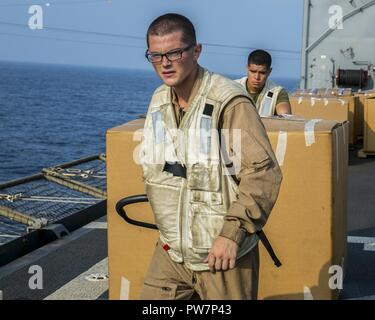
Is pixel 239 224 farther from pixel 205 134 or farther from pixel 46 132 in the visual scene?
pixel 46 132

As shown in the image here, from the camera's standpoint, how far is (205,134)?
3.67m

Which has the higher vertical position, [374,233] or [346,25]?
[346,25]

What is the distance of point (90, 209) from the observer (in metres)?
9.13

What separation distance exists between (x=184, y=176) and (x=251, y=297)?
→ 2.16ft

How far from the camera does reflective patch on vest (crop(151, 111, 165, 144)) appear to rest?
152 inches

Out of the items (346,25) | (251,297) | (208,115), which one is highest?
(346,25)

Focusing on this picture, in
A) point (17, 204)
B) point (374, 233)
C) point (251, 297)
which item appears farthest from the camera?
point (17, 204)

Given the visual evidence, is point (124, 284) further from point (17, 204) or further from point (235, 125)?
point (17, 204)

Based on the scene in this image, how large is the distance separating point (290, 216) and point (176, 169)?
6.31 ft

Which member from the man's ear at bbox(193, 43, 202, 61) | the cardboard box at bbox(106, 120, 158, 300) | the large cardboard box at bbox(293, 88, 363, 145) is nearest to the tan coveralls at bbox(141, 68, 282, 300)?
the man's ear at bbox(193, 43, 202, 61)
